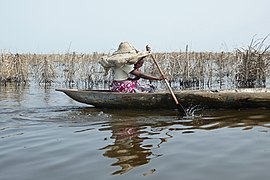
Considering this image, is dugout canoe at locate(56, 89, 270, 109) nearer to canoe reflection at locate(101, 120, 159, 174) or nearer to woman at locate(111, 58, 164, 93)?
woman at locate(111, 58, 164, 93)

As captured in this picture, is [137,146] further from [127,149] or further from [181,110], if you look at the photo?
[181,110]

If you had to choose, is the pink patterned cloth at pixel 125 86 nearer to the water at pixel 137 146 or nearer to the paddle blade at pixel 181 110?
the water at pixel 137 146

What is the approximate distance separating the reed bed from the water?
7.72 metres

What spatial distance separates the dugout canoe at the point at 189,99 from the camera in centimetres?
640

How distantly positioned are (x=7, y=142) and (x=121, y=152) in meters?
1.41

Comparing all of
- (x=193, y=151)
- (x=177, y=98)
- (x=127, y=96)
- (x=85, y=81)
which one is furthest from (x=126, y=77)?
(x=85, y=81)

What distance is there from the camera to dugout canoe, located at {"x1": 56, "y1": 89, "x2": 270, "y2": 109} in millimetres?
6398

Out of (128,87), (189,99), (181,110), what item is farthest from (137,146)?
(128,87)

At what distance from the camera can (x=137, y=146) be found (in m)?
4.00

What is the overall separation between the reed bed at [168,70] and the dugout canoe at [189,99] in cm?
619

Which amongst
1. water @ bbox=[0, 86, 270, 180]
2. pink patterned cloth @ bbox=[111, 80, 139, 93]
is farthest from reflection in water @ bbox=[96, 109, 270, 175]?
pink patterned cloth @ bbox=[111, 80, 139, 93]

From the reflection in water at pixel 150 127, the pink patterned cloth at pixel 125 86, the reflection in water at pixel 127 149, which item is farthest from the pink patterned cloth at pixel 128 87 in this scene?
the reflection in water at pixel 127 149

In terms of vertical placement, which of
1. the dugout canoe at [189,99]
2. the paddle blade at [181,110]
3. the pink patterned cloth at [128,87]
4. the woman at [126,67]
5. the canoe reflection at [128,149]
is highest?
the woman at [126,67]

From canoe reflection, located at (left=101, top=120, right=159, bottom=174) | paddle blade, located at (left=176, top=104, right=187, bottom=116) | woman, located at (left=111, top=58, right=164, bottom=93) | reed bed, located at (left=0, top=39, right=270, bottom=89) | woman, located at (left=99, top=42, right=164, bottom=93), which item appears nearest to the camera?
canoe reflection, located at (left=101, top=120, right=159, bottom=174)
